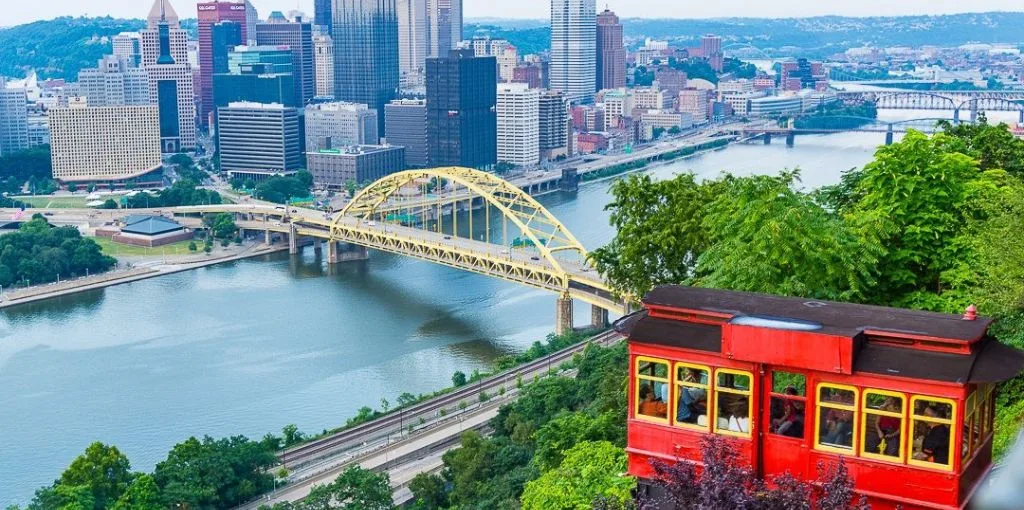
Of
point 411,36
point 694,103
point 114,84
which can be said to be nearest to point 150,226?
point 114,84

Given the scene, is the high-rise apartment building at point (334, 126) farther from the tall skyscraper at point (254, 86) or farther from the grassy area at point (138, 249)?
the grassy area at point (138, 249)

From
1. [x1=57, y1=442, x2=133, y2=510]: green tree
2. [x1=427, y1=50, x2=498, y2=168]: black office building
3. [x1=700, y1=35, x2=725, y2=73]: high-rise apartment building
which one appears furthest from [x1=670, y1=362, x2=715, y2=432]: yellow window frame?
[x1=700, y1=35, x2=725, y2=73]: high-rise apartment building

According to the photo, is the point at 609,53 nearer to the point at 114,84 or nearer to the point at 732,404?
the point at 114,84

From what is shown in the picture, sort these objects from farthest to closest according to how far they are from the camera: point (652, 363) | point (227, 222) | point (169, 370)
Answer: point (227, 222), point (169, 370), point (652, 363)

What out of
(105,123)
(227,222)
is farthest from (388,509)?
(105,123)

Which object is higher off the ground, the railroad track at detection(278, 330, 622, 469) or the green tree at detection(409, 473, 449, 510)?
the green tree at detection(409, 473, 449, 510)

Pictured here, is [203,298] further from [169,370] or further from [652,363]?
[652,363]

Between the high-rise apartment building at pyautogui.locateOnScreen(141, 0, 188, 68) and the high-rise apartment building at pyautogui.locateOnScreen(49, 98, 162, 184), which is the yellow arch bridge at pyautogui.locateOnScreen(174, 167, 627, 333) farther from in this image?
the high-rise apartment building at pyautogui.locateOnScreen(141, 0, 188, 68)

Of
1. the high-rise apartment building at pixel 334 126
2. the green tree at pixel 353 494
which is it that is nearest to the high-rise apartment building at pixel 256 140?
the high-rise apartment building at pixel 334 126
